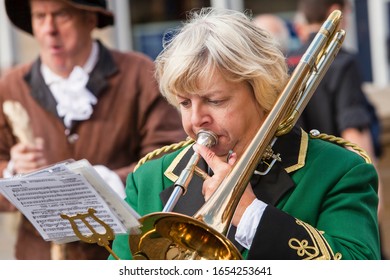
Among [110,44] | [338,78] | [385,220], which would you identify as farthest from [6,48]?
[338,78]

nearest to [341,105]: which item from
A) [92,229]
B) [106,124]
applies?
[106,124]

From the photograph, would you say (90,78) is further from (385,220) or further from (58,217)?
(385,220)

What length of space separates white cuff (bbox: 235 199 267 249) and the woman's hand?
11 mm

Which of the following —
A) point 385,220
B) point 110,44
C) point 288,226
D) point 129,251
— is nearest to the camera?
point 288,226

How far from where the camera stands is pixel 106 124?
4.93m

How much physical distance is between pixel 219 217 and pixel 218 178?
0.43ft

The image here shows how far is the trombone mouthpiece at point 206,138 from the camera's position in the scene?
3.13 metres

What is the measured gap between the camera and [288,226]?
3.07 metres

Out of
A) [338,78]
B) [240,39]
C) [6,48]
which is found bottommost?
[6,48]

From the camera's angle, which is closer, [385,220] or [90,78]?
[90,78]

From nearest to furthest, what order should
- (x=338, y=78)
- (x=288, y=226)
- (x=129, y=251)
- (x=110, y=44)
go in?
(x=288, y=226), (x=129, y=251), (x=338, y=78), (x=110, y=44)

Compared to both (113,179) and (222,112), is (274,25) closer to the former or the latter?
(113,179)

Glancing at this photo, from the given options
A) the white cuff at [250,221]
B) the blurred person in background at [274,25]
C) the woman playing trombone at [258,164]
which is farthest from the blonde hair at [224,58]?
the blurred person in background at [274,25]

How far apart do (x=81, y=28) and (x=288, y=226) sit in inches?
84.5
